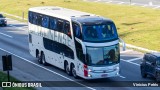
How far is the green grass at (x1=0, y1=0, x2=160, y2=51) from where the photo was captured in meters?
51.7

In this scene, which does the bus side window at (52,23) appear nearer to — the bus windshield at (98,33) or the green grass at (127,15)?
the bus windshield at (98,33)

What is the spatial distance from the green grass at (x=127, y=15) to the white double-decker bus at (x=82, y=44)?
11527mm

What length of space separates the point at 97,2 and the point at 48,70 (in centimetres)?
4305

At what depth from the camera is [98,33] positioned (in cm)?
3453

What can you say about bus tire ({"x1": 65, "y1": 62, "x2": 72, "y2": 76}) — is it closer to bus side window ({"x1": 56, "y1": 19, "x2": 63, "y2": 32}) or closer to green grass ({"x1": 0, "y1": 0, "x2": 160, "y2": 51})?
bus side window ({"x1": 56, "y1": 19, "x2": 63, "y2": 32})

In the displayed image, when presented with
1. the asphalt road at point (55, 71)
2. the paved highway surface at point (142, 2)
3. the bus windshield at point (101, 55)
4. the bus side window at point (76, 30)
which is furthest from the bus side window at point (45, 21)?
the paved highway surface at point (142, 2)

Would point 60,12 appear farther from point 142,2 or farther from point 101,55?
point 142,2

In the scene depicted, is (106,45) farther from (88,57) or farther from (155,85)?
(155,85)

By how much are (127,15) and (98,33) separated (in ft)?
103

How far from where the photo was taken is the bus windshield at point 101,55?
3394 centimetres

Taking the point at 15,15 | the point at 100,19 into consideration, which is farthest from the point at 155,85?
the point at 15,15

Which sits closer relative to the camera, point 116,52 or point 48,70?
point 116,52

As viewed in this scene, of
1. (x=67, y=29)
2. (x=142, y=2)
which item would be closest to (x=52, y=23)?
(x=67, y=29)

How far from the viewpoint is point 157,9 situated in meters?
69.4
